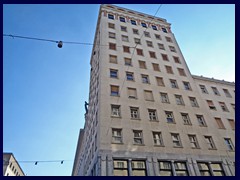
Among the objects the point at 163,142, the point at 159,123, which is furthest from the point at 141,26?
the point at 163,142

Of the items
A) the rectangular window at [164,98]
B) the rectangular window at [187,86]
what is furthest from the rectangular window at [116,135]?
the rectangular window at [187,86]

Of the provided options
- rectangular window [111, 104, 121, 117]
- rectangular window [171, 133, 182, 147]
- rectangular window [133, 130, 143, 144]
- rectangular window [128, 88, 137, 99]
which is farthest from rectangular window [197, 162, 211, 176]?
rectangular window [128, 88, 137, 99]

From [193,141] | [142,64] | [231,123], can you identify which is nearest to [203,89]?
[231,123]

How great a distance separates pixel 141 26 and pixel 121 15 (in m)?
4.32

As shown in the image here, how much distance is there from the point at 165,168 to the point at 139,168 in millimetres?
2260

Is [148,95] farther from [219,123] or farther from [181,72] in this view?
[219,123]

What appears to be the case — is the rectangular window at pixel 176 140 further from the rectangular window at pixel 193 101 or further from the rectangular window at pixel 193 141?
the rectangular window at pixel 193 101

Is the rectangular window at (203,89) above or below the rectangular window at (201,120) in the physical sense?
above

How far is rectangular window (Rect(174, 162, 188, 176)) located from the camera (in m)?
15.4

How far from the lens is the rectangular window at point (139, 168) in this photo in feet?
47.9

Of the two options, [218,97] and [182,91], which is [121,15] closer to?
[182,91]

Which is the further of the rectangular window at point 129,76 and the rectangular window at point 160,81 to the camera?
the rectangular window at point 160,81

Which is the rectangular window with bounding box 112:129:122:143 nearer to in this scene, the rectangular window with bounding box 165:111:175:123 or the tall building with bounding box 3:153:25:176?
the rectangular window with bounding box 165:111:175:123
